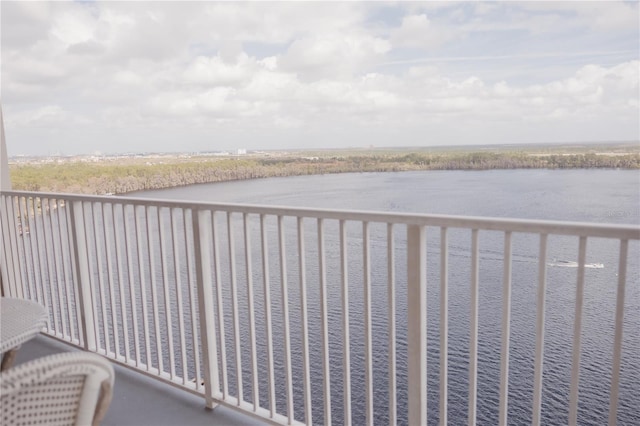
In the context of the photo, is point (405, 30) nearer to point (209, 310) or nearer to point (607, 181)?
point (607, 181)

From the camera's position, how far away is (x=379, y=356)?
8.10m

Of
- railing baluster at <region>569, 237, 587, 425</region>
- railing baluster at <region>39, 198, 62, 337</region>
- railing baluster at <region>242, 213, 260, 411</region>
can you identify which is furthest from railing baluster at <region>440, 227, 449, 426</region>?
railing baluster at <region>39, 198, 62, 337</region>

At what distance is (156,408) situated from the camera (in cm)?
263

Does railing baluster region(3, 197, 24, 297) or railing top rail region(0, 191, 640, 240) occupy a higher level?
railing top rail region(0, 191, 640, 240)

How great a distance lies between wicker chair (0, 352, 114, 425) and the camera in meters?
0.92

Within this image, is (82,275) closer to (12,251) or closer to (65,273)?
(65,273)

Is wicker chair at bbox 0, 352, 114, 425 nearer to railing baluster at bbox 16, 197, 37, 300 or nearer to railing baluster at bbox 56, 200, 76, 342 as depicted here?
railing baluster at bbox 56, 200, 76, 342

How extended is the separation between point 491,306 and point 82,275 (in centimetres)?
899

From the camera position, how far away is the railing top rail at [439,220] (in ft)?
4.84

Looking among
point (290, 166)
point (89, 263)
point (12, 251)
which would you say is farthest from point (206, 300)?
point (290, 166)

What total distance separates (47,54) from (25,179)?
5743 mm

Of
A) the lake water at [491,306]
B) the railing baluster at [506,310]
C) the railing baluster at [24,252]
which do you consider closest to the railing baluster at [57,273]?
the railing baluster at [24,252]

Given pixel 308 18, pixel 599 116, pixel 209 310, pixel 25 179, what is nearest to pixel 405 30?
pixel 308 18

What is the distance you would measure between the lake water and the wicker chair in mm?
4593
